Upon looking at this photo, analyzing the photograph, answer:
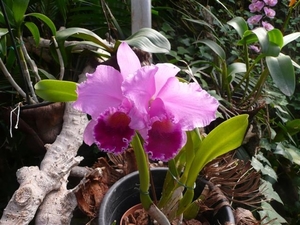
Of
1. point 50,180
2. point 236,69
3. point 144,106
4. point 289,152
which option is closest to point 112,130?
point 144,106

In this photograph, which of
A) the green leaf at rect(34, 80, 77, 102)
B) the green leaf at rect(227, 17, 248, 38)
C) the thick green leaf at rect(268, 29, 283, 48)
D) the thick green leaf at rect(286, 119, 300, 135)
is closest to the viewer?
the green leaf at rect(34, 80, 77, 102)

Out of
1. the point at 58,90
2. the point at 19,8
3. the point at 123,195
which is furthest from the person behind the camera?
the point at 19,8

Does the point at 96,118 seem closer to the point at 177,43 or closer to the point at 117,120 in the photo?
the point at 117,120

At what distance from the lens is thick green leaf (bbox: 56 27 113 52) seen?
91 cm

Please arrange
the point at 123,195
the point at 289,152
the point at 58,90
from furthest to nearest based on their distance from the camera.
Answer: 1. the point at 289,152
2. the point at 123,195
3. the point at 58,90

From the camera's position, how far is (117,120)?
52 centimetres

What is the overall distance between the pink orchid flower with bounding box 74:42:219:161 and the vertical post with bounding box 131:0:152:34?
48 cm

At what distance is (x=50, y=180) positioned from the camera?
0.79 meters

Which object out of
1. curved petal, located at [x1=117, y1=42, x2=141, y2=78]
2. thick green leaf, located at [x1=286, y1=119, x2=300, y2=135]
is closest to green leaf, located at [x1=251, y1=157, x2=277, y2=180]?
thick green leaf, located at [x1=286, y1=119, x2=300, y2=135]

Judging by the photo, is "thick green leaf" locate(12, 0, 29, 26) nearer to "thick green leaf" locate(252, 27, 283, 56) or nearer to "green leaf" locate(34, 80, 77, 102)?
"green leaf" locate(34, 80, 77, 102)

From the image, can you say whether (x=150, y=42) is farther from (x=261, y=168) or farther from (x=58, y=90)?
(x=261, y=168)

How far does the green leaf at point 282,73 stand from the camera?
0.93m

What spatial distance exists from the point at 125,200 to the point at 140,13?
0.52 m

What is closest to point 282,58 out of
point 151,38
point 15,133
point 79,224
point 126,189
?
point 151,38
